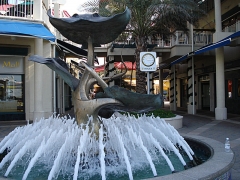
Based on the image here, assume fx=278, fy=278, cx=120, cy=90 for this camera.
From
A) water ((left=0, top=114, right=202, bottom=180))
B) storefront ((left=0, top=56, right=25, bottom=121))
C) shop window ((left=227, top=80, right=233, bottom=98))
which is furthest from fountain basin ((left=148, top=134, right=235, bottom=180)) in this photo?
shop window ((left=227, top=80, right=233, bottom=98))

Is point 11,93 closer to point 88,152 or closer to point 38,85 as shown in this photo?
point 38,85

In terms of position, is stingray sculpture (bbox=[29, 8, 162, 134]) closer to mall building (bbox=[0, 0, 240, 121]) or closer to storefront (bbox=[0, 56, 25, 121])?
mall building (bbox=[0, 0, 240, 121])

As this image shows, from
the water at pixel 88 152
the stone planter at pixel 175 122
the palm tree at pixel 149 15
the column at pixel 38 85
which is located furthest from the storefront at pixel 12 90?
the water at pixel 88 152

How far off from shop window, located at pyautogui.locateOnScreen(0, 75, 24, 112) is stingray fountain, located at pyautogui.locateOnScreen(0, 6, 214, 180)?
28.0ft

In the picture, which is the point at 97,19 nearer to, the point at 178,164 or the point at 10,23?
the point at 178,164

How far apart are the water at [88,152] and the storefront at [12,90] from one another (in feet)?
27.6

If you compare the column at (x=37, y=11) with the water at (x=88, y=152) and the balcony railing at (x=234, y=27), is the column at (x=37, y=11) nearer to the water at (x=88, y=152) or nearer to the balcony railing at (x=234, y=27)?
the water at (x=88, y=152)

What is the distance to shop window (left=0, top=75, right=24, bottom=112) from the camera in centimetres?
1415

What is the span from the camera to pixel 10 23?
12.1 metres

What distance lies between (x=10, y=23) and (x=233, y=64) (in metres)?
12.2

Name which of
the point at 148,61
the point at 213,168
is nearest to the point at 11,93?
the point at 148,61

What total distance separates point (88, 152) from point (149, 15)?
365 inches

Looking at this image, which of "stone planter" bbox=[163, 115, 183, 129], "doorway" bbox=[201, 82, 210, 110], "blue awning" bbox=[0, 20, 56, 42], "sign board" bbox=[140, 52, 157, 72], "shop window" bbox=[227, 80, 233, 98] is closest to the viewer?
"sign board" bbox=[140, 52, 157, 72]

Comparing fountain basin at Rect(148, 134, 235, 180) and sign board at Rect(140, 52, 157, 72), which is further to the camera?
sign board at Rect(140, 52, 157, 72)
